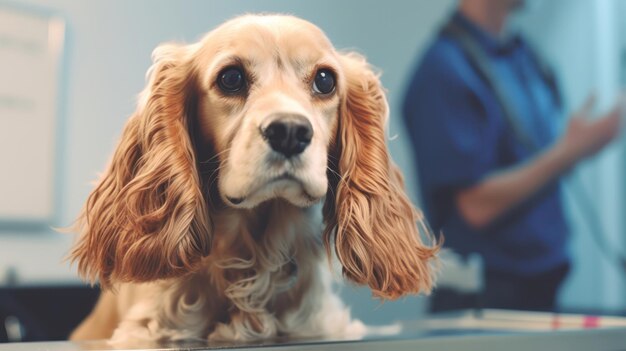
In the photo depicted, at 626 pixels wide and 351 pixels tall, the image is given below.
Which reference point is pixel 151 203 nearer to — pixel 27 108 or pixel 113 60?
pixel 113 60

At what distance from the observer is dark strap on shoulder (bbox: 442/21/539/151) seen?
1499 mm

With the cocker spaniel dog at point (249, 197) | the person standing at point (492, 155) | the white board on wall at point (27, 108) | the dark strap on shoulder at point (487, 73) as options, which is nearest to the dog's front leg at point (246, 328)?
the cocker spaniel dog at point (249, 197)

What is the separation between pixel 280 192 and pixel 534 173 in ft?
4.02

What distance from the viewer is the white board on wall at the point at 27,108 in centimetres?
106

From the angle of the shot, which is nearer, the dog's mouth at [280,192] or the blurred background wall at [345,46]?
the dog's mouth at [280,192]

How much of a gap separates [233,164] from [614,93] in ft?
5.02

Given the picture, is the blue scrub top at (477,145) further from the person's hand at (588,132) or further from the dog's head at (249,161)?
the dog's head at (249,161)

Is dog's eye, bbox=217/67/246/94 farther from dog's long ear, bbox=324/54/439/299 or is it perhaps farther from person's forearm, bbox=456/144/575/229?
person's forearm, bbox=456/144/575/229

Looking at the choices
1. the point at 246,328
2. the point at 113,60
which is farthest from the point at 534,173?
the point at 246,328

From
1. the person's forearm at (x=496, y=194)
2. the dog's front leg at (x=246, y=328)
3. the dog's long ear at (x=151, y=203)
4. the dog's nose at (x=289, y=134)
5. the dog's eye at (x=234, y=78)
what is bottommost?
the person's forearm at (x=496, y=194)

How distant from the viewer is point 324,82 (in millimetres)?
569

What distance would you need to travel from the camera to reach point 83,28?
99 cm

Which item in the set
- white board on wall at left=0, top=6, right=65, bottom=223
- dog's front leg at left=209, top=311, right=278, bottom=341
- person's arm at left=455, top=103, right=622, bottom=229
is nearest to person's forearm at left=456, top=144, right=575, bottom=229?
person's arm at left=455, top=103, right=622, bottom=229

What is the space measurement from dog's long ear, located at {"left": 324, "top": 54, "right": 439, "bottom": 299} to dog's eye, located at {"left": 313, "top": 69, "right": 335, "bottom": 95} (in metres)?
0.02
